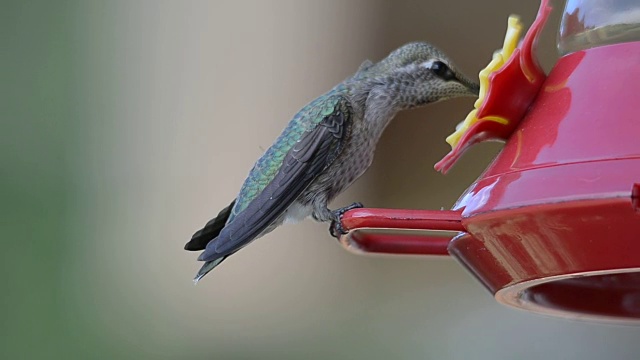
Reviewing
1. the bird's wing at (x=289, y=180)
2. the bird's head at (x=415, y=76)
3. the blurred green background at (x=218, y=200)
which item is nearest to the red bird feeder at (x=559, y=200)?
the bird's wing at (x=289, y=180)

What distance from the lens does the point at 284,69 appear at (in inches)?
214

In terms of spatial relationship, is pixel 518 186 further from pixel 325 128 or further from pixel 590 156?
pixel 325 128

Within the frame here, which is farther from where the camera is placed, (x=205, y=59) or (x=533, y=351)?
(x=205, y=59)

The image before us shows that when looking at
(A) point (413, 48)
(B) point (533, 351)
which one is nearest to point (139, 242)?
(B) point (533, 351)

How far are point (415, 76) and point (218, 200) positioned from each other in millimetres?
2577

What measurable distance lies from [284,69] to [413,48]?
2566 mm

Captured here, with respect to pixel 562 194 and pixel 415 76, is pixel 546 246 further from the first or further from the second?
pixel 415 76

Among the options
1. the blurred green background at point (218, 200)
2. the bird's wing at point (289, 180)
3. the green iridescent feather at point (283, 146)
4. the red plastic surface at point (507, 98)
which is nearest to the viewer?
the red plastic surface at point (507, 98)

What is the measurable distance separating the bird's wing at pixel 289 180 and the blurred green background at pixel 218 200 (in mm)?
2465

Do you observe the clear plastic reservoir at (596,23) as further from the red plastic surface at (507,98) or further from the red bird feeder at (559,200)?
the red plastic surface at (507,98)

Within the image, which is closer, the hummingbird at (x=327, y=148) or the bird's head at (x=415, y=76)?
the hummingbird at (x=327, y=148)

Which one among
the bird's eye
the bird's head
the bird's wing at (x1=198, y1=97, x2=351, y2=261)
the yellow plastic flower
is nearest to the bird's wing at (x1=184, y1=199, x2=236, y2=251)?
the bird's wing at (x1=198, y1=97, x2=351, y2=261)

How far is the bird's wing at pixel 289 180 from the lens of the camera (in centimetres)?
232

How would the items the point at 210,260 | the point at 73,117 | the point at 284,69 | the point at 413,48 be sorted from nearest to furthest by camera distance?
the point at 210,260 < the point at 413,48 < the point at 284,69 < the point at 73,117
